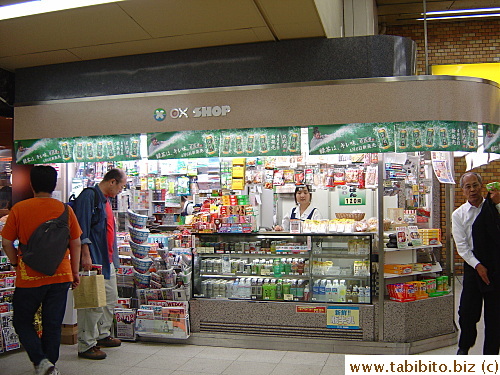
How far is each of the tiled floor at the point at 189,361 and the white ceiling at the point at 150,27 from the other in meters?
3.58

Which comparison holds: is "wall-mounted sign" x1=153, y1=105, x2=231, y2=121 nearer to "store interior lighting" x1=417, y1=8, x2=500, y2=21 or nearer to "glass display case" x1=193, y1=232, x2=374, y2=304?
"glass display case" x1=193, y1=232, x2=374, y2=304

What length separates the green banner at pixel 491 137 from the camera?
5773 millimetres

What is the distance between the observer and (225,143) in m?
6.02

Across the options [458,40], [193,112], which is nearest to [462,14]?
[458,40]

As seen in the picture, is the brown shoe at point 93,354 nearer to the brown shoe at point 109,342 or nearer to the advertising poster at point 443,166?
the brown shoe at point 109,342

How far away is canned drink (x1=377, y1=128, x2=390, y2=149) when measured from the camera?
214 inches

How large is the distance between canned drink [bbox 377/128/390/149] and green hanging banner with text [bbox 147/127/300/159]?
0.93 meters

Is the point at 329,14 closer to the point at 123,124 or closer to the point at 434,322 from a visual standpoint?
the point at 123,124

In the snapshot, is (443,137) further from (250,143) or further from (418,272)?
(250,143)

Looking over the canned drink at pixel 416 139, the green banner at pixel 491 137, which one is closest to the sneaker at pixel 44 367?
the canned drink at pixel 416 139

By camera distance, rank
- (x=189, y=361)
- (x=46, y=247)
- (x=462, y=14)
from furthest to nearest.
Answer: (x=462, y=14) → (x=189, y=361) → (x=46, y=247)

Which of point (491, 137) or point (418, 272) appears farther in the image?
point (418, 272)

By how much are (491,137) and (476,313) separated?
2142mm

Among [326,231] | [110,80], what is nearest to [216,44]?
[110,80]
